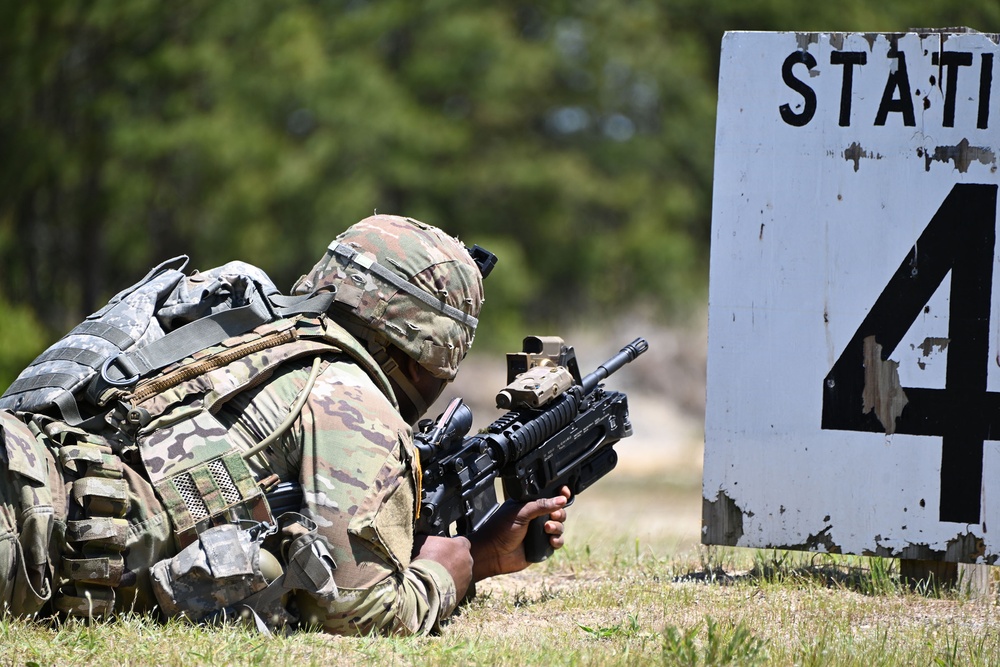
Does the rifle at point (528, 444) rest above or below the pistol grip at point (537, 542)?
above

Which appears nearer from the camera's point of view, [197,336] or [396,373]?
[197,336]

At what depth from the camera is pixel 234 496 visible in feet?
10.2

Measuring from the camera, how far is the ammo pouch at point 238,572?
10.0ft

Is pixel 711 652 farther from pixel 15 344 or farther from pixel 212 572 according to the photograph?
pixel 15 344

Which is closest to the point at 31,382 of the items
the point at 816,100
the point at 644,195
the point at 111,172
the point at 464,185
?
the point at 816,100

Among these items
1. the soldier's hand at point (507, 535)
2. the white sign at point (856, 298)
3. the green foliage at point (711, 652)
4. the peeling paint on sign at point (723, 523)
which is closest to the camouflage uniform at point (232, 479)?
the soldier's hand at point (507, 535)

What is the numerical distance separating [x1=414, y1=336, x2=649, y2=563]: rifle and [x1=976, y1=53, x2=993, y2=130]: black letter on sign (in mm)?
1448

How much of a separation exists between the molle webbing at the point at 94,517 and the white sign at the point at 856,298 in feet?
7.17

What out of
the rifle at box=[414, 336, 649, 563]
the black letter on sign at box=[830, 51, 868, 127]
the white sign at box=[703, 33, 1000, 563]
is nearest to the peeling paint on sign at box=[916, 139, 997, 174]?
the white sign at box=[703, 33, 1000, 563]

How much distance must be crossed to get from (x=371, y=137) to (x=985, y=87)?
17.4 metres

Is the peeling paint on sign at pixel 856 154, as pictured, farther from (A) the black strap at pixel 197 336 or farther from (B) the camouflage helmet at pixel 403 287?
(A) the black strap at pixel 197 336

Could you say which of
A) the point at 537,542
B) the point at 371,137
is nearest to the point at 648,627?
the point at 537,542

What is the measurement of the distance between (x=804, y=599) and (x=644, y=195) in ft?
69.4

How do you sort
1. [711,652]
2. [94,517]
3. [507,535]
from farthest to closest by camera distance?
[507,535], [94,517], [711,652]
